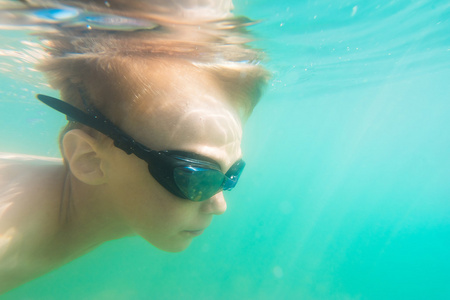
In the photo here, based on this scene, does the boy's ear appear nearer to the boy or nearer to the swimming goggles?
the boy

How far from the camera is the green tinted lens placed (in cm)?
205

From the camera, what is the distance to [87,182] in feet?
→ 7.30

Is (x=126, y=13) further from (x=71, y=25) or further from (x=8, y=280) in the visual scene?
(x=8, y=280)

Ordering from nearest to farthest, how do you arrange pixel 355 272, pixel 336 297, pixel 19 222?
pixel 19 222, pixel 336 297, pixel 355 272

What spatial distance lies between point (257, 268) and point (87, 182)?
67.5 feet

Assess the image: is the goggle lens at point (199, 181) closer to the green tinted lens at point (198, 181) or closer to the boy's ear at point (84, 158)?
the green tinted lens at point (198, 181)

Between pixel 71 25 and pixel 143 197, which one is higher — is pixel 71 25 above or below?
above

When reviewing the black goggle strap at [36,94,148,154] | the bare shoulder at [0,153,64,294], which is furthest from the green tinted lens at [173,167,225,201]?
the bare shoulder at [0,153,64,294]

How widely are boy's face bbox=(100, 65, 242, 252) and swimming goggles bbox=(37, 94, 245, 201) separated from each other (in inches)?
2.2

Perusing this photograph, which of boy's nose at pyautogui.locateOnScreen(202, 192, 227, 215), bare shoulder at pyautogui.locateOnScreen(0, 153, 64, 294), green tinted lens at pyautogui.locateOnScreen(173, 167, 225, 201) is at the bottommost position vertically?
bare shoulder at pyautogui.locateOnScreen(0, 153, 64, 294)

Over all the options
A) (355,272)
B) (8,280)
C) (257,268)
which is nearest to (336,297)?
(257,268)

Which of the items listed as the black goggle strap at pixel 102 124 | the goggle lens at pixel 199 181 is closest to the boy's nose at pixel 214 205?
the goggle lens at pixel 199 181

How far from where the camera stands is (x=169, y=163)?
2031mm

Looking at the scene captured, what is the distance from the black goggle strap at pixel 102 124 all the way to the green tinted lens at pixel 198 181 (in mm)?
407
